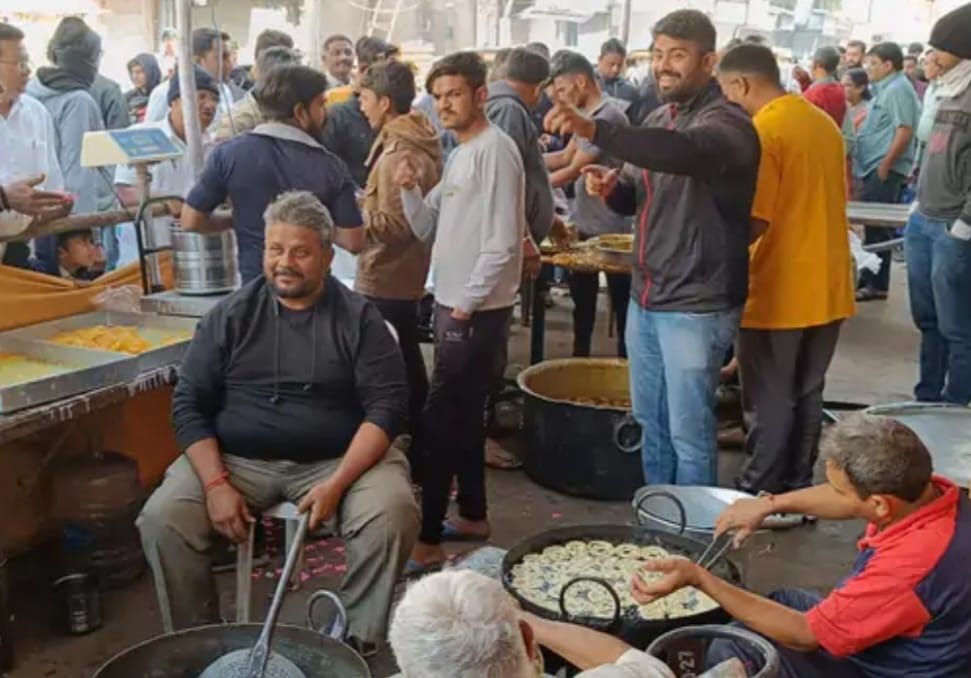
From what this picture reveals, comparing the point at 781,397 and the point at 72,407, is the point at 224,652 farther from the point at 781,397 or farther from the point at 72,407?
the point at 781,397

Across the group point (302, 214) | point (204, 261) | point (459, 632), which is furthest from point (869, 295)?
point (459, 632)

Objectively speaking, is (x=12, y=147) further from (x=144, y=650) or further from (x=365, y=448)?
(x=144, y=650)

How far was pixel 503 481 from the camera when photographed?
181 inches

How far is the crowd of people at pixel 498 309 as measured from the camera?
227cm

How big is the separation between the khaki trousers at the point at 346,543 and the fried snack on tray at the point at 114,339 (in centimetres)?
65

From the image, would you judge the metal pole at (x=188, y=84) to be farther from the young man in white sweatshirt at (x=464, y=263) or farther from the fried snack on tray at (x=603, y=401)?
the fried snack on tray at (x=603, y=401)

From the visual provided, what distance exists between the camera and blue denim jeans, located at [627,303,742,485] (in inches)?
138

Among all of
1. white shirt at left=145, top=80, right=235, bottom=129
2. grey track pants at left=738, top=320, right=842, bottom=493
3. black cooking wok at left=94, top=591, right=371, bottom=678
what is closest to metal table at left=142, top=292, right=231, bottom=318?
black cooking wok at left=94, top=591, right=371, bottom=678

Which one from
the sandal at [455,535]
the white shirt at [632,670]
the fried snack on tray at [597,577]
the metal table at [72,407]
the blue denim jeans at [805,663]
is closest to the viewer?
the white shirt at [632,670]

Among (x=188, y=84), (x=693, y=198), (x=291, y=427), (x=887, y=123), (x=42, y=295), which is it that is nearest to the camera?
(x=291, y=427)

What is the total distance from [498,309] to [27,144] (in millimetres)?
2730

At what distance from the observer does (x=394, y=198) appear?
395 cm

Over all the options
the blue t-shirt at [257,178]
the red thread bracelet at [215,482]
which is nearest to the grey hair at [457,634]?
the red thread bracelet at [215,482]

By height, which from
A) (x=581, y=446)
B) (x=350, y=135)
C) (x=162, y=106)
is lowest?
(x=581, y=446)
